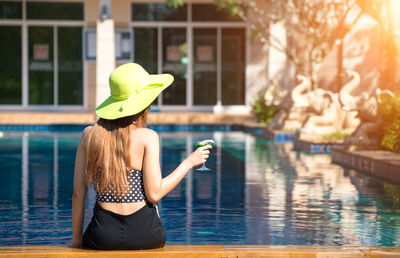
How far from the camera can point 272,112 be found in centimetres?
2259

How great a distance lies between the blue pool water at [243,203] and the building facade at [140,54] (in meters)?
12.4

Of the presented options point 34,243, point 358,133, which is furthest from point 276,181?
point 34,243

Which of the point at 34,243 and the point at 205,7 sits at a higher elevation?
the point at 205,7

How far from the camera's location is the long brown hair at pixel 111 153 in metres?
4.45

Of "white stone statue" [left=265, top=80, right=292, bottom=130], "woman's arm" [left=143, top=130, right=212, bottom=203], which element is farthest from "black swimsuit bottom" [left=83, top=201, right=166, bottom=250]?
"white stone statue" [left=265, top=80, right=292, bottom=130]

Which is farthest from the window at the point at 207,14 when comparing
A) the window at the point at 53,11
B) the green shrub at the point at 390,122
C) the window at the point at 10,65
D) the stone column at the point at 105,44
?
the green shrub at the point at 390,122

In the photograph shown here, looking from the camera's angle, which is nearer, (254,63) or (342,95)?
(342,95)

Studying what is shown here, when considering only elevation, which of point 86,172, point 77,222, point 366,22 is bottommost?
point 77,222

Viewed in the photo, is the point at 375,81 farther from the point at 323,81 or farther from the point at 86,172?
the point at 86,172

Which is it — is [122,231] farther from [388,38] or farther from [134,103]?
[388,38]

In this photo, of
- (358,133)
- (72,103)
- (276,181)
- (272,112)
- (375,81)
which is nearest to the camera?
(276,181)

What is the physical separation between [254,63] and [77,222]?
2306 cm

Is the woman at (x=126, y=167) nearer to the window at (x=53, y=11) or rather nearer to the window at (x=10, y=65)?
the window at (x=53, y=11)

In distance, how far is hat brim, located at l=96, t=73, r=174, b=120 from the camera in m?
4.43
